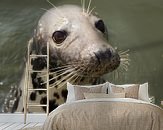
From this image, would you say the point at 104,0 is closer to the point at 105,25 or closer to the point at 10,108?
the point at 105,25

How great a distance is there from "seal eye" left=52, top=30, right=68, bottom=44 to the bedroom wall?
468 millimetres

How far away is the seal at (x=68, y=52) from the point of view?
5816mm

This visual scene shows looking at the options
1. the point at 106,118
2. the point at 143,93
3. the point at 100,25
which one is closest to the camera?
the point at 106,118

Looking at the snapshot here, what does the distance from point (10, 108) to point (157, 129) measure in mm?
3164

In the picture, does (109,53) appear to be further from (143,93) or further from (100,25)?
(143,93)

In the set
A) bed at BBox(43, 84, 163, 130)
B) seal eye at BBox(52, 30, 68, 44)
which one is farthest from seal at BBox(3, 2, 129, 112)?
bed at BBox(43, 84, 163, 130)

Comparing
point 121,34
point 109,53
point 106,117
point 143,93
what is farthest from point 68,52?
point 106,117

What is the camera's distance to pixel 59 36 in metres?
5.99

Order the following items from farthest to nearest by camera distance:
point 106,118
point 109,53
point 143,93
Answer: point 109,53
point 143,93
point 106,118

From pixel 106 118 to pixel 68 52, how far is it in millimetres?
2339

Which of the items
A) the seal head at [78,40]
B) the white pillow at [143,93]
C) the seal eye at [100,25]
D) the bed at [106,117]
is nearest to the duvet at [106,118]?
the bed at [106,117]

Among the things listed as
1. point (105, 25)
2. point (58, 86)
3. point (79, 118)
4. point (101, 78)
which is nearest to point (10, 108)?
point (58, 86)

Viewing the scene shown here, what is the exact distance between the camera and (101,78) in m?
5.98

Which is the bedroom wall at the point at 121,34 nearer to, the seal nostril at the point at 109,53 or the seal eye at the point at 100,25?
the seal eye at the point at 100,25
